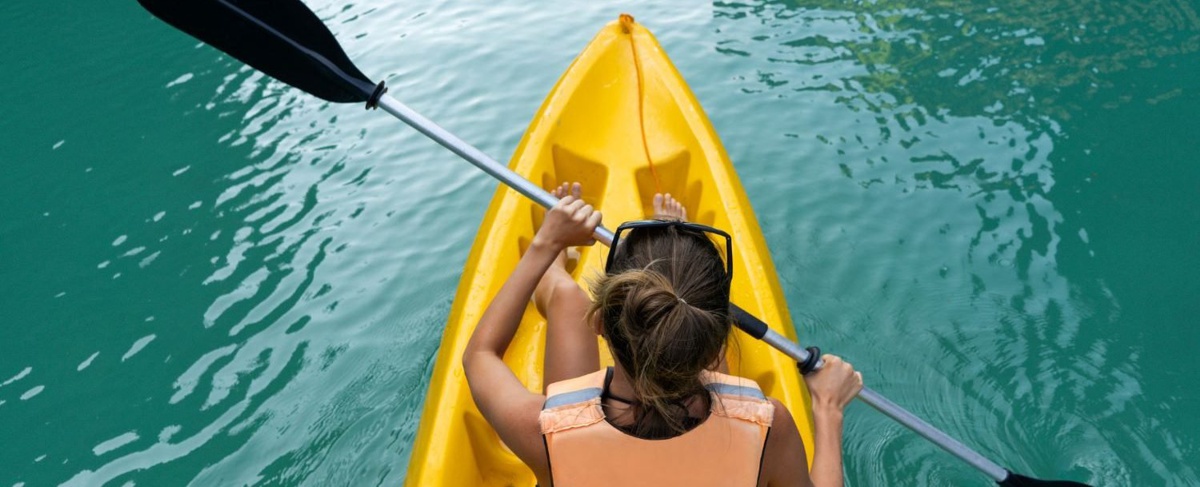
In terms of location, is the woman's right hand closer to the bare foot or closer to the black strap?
the black strap

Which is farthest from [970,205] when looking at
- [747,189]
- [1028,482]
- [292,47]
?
[292,47]

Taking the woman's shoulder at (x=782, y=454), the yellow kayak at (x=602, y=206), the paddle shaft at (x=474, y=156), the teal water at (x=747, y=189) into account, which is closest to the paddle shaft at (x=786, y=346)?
the paddle shaft at (x=474, y=156)

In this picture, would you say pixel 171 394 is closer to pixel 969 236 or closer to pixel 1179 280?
pixel 969 236

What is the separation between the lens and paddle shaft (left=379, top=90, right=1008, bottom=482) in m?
2.06

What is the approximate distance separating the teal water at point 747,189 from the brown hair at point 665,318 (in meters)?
1.46

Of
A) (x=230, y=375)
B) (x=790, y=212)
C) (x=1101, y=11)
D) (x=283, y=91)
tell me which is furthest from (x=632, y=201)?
(x=1101, y=11)

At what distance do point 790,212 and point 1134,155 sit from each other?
1680mm

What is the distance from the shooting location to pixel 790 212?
3.89 meters

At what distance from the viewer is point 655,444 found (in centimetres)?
144

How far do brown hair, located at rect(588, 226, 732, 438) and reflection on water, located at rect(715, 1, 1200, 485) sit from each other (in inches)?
57.9

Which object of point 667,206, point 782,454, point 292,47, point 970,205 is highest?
point 292,47

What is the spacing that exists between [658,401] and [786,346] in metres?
0.73

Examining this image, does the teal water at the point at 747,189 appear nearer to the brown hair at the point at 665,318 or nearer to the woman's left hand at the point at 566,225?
the woman's left hand at the point at 566,225

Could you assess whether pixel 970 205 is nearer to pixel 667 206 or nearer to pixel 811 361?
pixel 667 206
